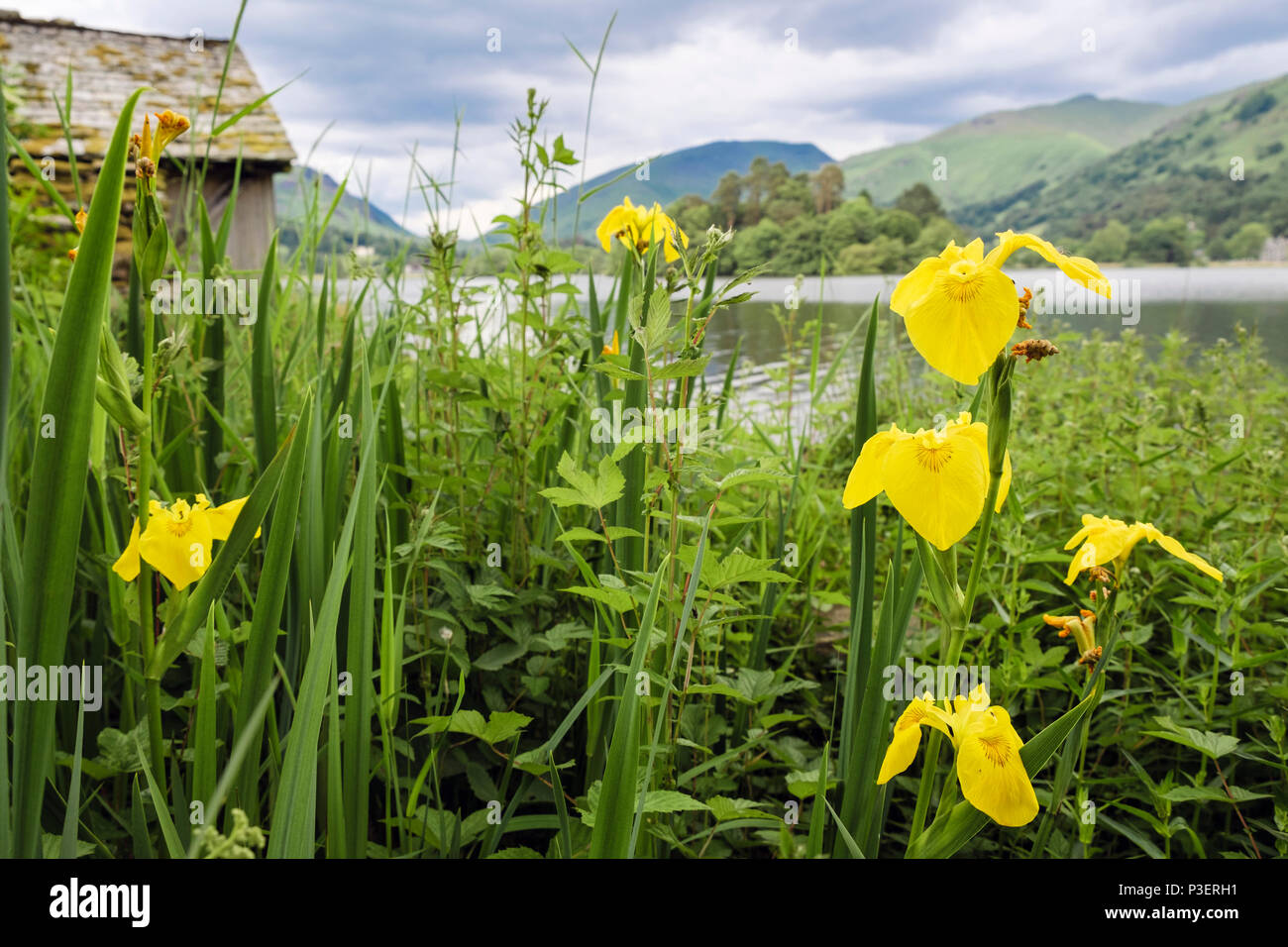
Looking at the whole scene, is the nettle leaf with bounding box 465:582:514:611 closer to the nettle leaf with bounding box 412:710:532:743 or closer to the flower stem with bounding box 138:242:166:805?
the nettle leaf with bounding box 412:710:532:743

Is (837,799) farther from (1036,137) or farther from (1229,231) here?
(1036,137)

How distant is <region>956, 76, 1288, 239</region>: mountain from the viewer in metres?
40.4

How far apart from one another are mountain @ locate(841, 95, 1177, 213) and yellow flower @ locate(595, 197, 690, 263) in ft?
263

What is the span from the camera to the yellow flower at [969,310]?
79 centimetres

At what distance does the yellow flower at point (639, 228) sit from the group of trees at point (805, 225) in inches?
4.5

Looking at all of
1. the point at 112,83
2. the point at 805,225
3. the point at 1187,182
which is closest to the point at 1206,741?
the point at 805,225

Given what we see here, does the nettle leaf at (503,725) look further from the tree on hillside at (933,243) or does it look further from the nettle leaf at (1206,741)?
the nettle leaf at (1206,741)

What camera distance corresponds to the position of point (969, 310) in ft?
2.66

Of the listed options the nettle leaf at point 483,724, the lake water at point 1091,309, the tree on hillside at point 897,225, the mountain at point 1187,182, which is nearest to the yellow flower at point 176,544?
the nettle leaf at point 483,724

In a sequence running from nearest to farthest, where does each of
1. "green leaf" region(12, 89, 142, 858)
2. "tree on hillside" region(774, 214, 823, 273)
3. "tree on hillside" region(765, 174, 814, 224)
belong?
1. "green leaf" region(12, 89, 142, 858)
2. "tree on hillside" region(774, 214, 823, 273)
3. "tree on hillside" region(765, 174, 814, 224)

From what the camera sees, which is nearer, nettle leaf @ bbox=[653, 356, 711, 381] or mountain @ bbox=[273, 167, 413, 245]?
nettle leaf @ bbox=[653, 356, 711, 381]

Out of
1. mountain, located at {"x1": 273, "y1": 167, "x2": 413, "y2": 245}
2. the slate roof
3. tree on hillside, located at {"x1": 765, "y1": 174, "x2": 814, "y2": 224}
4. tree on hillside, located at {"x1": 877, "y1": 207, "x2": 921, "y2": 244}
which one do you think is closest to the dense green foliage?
mountain, located at {"x1": 273, "y1": 167, "x2": 413, "y2": 245}
